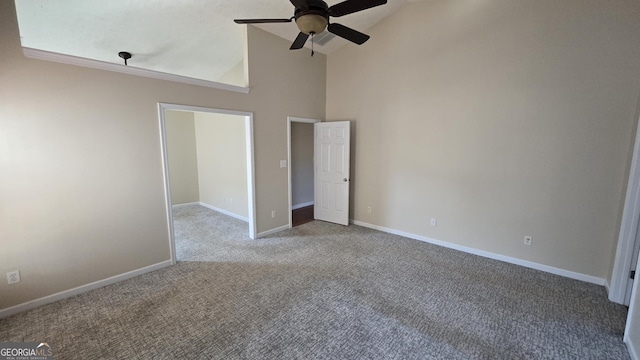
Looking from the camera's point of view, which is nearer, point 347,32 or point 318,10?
point 318,10

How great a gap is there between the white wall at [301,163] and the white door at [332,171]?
4.02 ft

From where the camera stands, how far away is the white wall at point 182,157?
6098 millimetres

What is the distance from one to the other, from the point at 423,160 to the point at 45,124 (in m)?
4.64

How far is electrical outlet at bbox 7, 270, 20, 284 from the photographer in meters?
2.38

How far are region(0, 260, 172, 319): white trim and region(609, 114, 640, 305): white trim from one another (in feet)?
16.8

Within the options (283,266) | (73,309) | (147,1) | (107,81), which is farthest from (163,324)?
(147,1)

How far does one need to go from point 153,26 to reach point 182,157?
3433 millimetres

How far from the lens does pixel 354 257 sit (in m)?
3.61

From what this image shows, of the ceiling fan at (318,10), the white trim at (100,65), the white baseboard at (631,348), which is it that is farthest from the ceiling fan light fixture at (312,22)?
the white baseboard at (631,348)

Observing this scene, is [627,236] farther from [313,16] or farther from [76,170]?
[76,170]

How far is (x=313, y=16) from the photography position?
2004 millimetres

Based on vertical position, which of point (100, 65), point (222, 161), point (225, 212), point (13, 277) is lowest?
point (225, 212)

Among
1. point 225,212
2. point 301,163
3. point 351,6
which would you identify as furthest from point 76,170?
point 301,163

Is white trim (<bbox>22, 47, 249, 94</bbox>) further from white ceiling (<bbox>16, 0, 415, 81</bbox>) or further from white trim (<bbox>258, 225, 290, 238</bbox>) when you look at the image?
white trim (<bbox>258, 225, 290, 238</bbox>)
